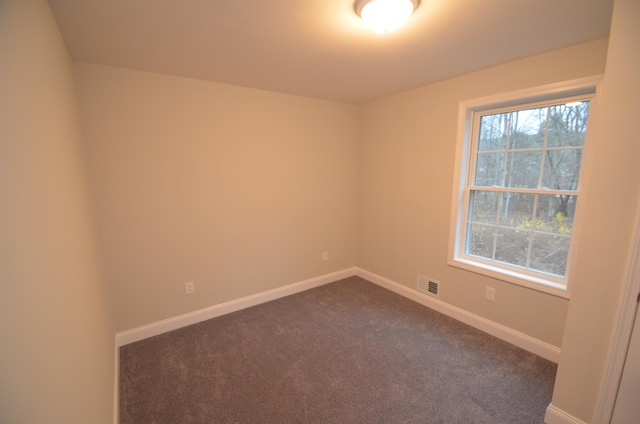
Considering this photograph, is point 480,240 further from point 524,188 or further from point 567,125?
point 567,125

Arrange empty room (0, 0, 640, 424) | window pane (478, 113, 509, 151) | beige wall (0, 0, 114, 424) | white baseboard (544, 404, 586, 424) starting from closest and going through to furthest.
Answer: beige wall (0, 0, 114, 424), empty room (0, 0, 640, 424), white baseboard (544, 404, 586, 424), window pane (478, 113, 509, 151)

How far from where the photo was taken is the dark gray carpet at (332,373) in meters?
1.71

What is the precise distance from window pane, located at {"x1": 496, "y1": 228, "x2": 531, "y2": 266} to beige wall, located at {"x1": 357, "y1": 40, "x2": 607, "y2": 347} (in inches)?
9.5

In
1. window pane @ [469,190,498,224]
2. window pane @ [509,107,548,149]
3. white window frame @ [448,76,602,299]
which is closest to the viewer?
white window frame @ [448,76,602,299]

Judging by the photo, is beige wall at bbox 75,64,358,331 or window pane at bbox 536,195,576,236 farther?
beige wall at bbox 75,64,358,331

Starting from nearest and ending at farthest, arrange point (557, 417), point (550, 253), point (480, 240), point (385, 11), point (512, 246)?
point (385, 11) < point (557, 417) < point (550, 253) < point (512, 246) < point (480, 240)

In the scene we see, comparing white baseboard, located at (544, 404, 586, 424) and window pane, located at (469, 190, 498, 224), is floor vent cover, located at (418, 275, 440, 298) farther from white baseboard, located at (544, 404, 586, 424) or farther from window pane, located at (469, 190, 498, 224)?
white baseboard, located at (544, 404, 586, 424)

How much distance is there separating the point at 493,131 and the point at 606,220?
1381 mm

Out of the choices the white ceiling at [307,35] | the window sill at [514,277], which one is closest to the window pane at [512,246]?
the window sill at [514,277]

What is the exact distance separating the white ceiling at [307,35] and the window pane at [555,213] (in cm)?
110

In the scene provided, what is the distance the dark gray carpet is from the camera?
1715 mm

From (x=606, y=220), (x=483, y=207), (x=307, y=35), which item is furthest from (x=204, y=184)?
(x=606, y=220)

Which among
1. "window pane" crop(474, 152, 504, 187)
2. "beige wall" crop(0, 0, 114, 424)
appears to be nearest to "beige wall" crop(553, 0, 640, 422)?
"window pane" crop(474, 152, 504, 187)

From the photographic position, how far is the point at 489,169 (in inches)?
99.2
